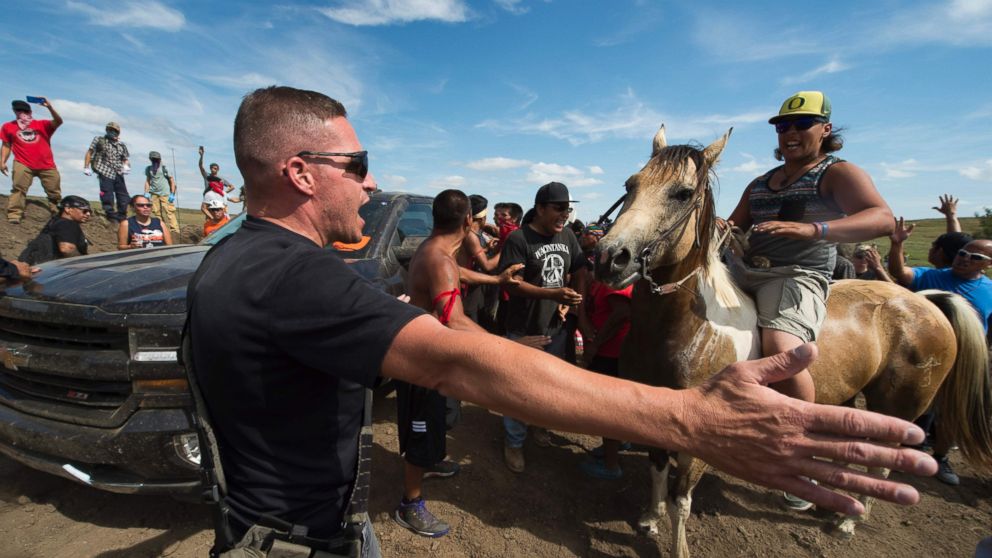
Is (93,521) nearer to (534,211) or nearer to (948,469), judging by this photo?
(534,211)

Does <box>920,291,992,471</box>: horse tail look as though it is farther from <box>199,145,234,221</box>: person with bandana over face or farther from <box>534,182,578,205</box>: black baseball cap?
<box>199,145,234,221</box>: person with bandana over face

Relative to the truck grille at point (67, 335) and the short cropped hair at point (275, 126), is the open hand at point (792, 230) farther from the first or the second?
the truck grille at point (67, 335)

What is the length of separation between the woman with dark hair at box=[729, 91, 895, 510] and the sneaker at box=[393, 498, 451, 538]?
273 cm

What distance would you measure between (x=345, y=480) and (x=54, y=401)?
3.00m

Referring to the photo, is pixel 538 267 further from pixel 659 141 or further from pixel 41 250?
pixel 41 250

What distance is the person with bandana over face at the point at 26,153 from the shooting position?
833cm

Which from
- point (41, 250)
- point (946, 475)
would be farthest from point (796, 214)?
point (41, 250)

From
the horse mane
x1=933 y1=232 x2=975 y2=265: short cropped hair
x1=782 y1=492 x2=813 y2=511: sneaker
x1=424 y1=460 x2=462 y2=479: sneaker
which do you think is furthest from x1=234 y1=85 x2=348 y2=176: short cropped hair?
x1=933 y1=232 x2=975 y2=265: short cropped hair

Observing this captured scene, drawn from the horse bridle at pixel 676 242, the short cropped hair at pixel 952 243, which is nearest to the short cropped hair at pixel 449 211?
the horse bridle at pixel 676 242

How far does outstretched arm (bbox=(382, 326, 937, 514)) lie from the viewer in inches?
35.6

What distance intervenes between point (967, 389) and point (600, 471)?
3.47m

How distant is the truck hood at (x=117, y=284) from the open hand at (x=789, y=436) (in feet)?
10.4

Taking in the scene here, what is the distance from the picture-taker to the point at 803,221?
312cm

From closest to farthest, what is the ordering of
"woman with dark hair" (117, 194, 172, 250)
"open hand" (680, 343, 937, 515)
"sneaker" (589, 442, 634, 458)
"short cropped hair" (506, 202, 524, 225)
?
"open hand" (680, 343, 937, 515)
"sneaker" (589, 442, 634, 458)
"woman with dark hair" (117, 194, 172, 250)
"short cropped hair" (506, 202, 524, 225)
